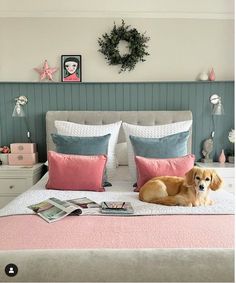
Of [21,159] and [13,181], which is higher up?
[21,159]

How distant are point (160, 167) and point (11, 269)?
1.47 m

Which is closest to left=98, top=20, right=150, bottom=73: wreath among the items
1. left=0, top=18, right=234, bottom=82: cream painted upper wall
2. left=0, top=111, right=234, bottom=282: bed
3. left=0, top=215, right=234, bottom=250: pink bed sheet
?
left=0, top=18, right=234, bottom=82: cream painted upper wall

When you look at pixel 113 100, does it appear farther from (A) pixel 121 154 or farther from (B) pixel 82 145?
(B) pixel 82 145

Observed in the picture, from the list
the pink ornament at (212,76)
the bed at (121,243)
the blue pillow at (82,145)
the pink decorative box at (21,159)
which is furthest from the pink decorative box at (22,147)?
the pink ornament at (212,76)

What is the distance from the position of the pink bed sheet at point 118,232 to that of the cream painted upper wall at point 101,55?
1.97 meters

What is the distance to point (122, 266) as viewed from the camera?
98 centimetres

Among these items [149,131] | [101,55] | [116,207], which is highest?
[101,55]

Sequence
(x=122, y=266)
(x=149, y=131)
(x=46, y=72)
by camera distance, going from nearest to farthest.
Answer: (x=122, y=266), (x=149, y=131), (x=46, y=72)

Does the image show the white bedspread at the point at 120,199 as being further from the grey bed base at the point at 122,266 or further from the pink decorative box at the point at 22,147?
the grey bed base at the point at 122,266

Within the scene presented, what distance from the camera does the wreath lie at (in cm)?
318

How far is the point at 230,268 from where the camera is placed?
98 centimetres

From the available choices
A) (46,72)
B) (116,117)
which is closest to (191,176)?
(116,117)

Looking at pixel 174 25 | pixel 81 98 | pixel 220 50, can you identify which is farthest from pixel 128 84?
pixel 220 50

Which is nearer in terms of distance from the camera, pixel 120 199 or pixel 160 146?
pixel 120 199
